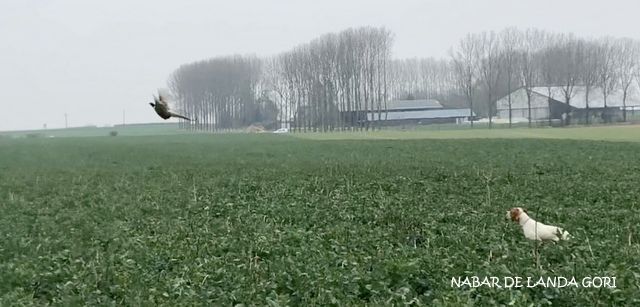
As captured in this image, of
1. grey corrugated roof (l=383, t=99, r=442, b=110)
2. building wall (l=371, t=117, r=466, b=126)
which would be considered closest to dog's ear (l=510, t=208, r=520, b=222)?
building wall (l=371, t=117, r=466, b=126)

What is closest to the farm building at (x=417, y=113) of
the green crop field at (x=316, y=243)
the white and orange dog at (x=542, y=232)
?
the green crop field at (x=316, y=243)

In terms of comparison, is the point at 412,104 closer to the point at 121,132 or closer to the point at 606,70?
the point at 606,70

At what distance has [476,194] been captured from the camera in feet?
47.0

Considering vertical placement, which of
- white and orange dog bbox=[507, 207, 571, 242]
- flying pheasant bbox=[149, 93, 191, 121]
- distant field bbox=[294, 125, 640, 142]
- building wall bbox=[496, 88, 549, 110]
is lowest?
distant field bbox=[294, 125, 640, 142]

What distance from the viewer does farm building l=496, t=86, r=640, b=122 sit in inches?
4112

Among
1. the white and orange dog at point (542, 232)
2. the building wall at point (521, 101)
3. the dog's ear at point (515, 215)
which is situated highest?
the building wall at point (521, 101)

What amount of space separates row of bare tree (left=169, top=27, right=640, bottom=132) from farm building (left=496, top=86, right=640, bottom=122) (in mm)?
1323

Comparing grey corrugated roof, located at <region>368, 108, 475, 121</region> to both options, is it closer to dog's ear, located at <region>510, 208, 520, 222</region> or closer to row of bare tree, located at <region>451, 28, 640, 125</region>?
row of bare tree, located at <region>451, 28, 640, 125</region>

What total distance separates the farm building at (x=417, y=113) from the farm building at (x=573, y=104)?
14699mm

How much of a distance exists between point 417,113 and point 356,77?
25327 millimetres

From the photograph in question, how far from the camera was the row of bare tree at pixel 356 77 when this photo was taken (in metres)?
112

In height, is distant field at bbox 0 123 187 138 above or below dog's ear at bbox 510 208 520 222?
above

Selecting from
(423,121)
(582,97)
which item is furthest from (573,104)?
(423,121)

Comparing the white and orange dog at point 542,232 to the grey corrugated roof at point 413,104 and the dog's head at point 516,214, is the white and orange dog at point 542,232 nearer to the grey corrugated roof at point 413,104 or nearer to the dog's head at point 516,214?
the dog's head at point 516,214
